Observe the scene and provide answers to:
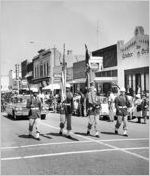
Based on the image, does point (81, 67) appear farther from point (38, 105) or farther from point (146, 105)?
point (38, 105)

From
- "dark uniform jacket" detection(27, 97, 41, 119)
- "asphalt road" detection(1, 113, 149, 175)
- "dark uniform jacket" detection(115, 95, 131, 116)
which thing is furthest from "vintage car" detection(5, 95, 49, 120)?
"dark uniform jacket" detection(115, 95, 131, 116)

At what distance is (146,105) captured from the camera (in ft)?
57.7

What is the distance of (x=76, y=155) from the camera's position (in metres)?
8.62

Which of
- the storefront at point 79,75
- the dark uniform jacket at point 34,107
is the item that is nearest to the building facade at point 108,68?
the storefront at point 79,75

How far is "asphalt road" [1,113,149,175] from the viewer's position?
7100 millimetres

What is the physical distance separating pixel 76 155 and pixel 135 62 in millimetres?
22629

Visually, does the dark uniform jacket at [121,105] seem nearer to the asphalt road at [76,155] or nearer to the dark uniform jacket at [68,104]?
the asphalt road at [76,155]

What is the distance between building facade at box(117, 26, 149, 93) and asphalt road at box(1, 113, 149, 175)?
17.1 metres

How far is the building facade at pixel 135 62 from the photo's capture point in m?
28.7

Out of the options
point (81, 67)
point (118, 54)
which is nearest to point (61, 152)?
point (118, 54)

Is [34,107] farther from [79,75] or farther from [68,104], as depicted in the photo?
[79,75]

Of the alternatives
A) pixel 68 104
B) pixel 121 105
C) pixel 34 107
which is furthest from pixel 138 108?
pixel 34 107

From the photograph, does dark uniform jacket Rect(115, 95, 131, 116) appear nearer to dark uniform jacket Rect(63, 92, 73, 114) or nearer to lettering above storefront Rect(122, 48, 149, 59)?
dark uniform jacket Rect(63, 92, 73, 114)

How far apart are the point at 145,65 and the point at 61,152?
20649mm
